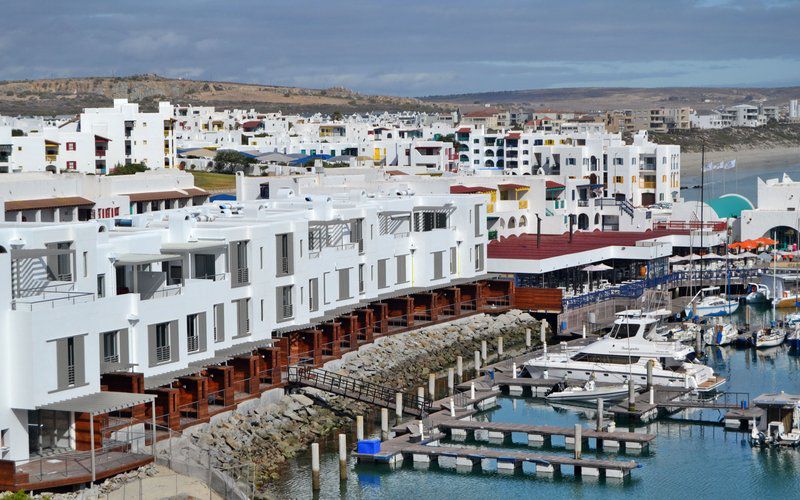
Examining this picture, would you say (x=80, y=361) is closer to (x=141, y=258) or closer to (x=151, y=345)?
(x=151, y=345)

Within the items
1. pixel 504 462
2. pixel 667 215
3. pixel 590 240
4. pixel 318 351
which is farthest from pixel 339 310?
pixel 667 215

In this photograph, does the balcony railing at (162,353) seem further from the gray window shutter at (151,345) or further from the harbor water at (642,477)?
the harbor water at (642,477)

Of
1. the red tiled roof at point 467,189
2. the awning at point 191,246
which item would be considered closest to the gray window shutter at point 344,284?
the awning at point 191,246

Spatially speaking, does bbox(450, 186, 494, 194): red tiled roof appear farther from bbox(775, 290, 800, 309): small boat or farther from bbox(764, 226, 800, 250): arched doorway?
bbox(764, 226, 800, 250): arched doorway

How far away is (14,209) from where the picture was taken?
53812 mm

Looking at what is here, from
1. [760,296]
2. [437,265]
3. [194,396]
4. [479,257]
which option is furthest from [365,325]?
[760,296]

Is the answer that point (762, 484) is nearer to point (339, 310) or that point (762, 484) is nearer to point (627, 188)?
point (339, 310)

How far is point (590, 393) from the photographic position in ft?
135

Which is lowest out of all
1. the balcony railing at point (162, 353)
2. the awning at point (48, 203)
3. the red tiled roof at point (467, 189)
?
the balcony railing at point (162, 353)

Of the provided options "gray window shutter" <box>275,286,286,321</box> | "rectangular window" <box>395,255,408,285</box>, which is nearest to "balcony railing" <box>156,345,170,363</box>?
"gray window shutter" <box>275,286,286,321</box>

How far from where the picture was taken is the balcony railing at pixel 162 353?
33156mm

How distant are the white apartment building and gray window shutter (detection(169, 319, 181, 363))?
0.12ft

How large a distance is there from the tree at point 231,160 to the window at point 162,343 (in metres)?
66.7

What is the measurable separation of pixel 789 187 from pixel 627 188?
2000cm
